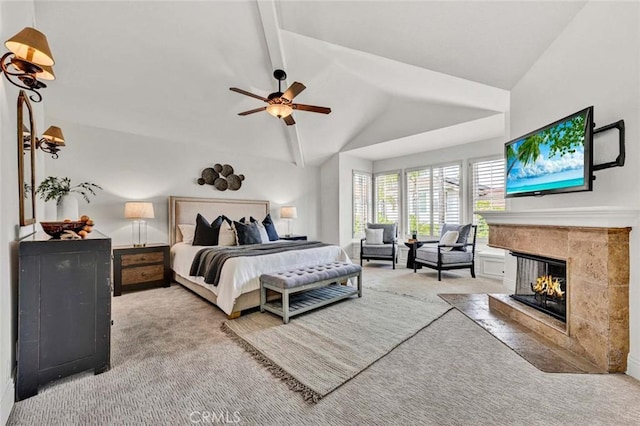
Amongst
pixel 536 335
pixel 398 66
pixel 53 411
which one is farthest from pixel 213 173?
pixel 536 335

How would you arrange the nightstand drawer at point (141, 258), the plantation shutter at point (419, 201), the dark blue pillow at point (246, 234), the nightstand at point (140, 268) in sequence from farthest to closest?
the plantation shutter at point (419, 201)
the dark blue pillow at point (246, 234)
the nightstand drawer at point (141, 258)
the nightstand at point (140, 268)

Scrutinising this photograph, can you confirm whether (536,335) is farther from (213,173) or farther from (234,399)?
(213,173)

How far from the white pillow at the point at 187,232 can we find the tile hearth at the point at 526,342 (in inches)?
163

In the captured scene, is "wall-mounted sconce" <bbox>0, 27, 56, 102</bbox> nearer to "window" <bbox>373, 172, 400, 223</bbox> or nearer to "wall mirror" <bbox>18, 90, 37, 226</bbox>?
"wall mirror" <bbox>18, 90, 37, 226</bbox>

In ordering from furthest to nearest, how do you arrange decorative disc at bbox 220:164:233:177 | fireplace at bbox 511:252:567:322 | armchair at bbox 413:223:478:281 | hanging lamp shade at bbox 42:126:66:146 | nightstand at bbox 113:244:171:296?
decorative disc at bbox 220:164:233:177
armchair at bbox 413:223:478:281
nightstand at bbox 113:244:171:296
hanging lamp shade at bbox 42:126:66:146
fireplace at bbox 511:252:567:322

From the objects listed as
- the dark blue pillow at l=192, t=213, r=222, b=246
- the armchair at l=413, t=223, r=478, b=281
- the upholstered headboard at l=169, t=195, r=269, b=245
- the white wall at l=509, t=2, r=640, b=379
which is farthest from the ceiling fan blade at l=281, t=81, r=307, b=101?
the armchair at l=413, t=223, r=478, b=281

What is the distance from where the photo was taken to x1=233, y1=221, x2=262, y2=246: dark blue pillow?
Answer: 14.4 ft

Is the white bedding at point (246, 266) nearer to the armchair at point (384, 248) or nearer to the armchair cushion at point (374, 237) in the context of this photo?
the armchair at point (384, 248)

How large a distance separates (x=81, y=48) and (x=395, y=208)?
20.5 ft

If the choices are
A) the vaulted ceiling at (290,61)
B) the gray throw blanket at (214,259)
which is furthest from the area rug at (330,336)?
→ the vaulted ceiling at (290,61)

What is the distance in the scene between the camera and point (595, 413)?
5.24ft

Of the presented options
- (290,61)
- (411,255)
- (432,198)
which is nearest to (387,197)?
(432,198)

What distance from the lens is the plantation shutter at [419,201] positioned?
6.36 meters

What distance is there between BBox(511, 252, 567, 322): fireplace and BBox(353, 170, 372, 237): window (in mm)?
3979
